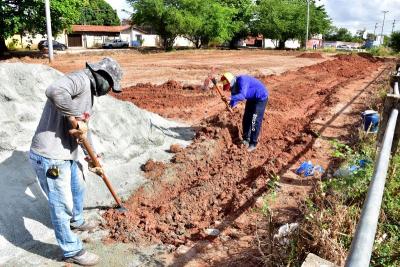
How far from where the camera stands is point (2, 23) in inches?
835

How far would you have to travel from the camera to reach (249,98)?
668 centimetres

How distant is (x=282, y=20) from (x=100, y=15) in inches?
1281

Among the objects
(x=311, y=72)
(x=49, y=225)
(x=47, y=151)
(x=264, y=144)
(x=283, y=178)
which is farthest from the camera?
(x=311, y=72)

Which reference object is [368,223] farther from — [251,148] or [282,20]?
[282,20]

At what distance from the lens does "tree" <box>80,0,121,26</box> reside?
205ft

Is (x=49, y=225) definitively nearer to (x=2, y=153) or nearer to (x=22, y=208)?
(x=22, y=208)

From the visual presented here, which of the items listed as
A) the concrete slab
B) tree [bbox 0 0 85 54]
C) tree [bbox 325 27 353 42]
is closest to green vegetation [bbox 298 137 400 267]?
the concrete slab

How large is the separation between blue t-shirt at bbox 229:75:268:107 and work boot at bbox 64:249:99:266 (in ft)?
11.8

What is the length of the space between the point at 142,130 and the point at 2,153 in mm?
2284

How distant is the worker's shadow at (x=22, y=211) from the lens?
3848 millimetres

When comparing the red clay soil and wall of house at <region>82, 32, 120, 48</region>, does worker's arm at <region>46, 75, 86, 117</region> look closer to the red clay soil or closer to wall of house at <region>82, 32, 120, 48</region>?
the red clay soil

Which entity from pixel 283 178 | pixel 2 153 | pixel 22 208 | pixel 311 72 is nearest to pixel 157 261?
pixel 22 208

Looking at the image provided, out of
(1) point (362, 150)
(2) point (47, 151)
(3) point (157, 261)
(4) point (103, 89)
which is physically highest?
(4) point (103, 89)

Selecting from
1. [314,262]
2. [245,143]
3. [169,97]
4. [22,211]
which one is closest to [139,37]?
[169,97]
